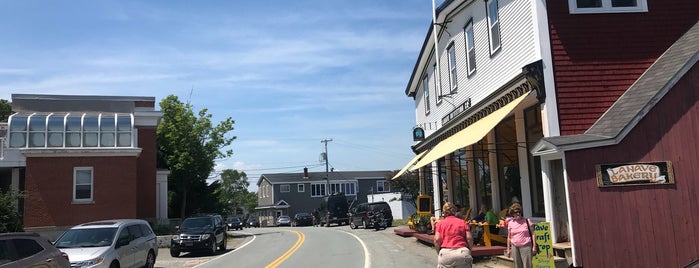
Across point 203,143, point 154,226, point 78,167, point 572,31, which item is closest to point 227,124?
point 203,143

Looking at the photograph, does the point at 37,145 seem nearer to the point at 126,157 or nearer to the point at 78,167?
the point at 78,167

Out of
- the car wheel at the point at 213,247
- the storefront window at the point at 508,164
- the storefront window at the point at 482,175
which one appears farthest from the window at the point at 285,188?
the storefront window at the point at 508,164

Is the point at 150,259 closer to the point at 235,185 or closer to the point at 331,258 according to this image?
the point at 331,258

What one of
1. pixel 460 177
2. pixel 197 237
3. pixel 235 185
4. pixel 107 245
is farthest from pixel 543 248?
pixel 235 185

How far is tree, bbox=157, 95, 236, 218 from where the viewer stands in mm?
37438

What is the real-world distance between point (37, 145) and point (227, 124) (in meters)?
14.9

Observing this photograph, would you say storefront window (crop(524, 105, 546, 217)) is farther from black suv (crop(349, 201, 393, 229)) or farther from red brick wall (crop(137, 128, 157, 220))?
red brick wall (crop(137, 128, 157, 220))

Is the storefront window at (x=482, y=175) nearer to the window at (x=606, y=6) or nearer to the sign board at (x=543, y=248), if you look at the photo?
the window at (x=606, y=6)

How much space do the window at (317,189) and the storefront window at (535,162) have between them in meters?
64.1

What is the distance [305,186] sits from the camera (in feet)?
255

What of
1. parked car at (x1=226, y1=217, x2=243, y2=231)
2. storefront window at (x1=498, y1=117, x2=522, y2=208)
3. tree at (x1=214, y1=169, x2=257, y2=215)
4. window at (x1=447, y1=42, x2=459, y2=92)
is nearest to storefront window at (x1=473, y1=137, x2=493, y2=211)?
storefront window at (x1=498, y1=117, x2=522, y2=208)

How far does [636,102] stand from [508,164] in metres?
6.11

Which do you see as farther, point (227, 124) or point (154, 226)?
point (227, 124)

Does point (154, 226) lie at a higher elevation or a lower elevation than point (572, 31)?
lower
